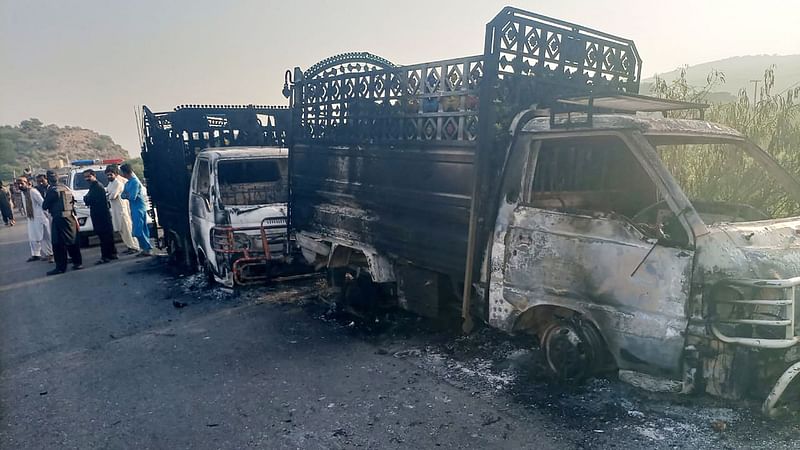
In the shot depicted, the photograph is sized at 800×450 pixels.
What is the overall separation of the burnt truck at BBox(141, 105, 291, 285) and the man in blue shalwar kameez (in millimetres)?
270

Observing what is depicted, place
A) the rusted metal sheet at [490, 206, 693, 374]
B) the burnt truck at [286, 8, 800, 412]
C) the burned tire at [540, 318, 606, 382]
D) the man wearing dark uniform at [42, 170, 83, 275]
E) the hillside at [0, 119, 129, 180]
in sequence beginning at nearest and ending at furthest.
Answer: the burnt truck at [286, 8, 800, 412]
the rusted metal sheet at [490, 206, 693, 374]
the burned tire at [540, 318, 606, 382]
the man wearing dark uniform at [42, 170, 83, 275]
the hillside at [0, 119, 129, 180]

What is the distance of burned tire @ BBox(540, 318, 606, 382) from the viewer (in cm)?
326

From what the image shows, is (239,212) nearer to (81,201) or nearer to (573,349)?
(573,349)

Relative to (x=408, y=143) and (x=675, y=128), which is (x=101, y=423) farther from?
(x=675, y=128)

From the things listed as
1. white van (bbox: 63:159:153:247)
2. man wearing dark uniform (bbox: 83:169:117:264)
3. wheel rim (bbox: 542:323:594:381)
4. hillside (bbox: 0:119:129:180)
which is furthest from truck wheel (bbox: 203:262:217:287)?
hillside (bbox: 0:119:129:180)

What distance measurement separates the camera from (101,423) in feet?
11.3

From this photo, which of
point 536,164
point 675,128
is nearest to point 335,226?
point 536,164

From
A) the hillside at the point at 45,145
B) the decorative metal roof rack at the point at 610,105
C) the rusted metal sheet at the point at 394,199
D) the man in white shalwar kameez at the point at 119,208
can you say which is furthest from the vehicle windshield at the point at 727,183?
the hillside at the point at 45,145

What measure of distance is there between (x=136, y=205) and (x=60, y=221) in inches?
50.6

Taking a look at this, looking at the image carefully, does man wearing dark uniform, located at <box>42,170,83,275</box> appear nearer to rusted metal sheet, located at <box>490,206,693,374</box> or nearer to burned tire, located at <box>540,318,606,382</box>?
rusted metal sheet, located at <box>490,206,693,374</box>

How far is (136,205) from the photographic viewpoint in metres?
9.34

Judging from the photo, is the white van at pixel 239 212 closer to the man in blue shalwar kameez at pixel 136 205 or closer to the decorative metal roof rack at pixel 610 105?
the man in blue shalwar kameez at pixel 136 205

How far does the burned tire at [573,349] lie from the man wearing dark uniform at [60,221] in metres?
8.10

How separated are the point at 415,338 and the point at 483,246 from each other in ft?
4.49
